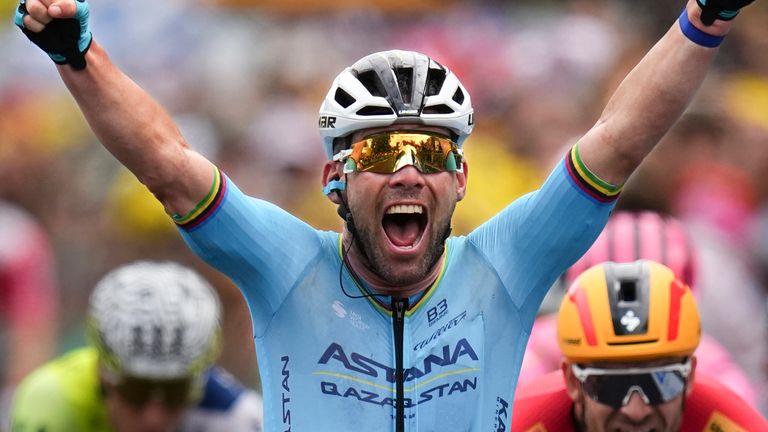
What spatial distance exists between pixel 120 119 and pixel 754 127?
8.41 meters

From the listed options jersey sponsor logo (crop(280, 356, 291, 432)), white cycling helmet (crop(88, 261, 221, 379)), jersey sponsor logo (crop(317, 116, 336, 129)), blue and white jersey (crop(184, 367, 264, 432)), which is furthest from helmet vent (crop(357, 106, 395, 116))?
blue and white jersey (crop(184, 367, 264, 432))

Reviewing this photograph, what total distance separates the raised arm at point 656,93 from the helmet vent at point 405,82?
0.59 metres

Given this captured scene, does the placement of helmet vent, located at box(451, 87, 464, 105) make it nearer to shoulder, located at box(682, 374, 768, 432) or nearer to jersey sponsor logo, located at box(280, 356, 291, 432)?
jersey sponsor logo, located at box(280, 356, 291, 432)

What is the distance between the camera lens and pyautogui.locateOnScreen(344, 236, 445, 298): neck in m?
5.38

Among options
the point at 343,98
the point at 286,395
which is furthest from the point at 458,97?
the point at 286,395

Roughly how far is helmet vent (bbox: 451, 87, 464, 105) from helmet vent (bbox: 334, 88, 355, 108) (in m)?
0.34

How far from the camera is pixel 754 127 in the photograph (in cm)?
1260

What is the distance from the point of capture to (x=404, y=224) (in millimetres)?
5348

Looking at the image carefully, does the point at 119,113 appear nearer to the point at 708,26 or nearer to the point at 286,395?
the point at 286,395

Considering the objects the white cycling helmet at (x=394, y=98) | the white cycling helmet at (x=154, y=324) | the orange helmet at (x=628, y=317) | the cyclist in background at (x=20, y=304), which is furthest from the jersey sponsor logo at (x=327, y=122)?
the cyclist in background at (x=20, y=304)

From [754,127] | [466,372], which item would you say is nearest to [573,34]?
[754,127]

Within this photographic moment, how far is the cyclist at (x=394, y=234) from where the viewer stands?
5105 millimetres

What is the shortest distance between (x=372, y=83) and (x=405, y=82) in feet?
0.36

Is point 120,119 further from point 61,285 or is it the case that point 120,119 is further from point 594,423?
point 61,285
